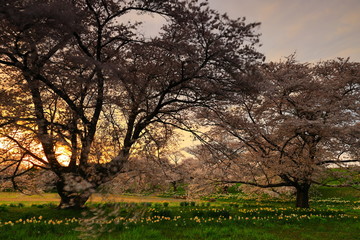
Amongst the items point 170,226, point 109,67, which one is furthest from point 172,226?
point 109,67

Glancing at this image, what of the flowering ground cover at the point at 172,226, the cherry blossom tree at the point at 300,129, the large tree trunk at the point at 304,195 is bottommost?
the flowering ground cover at the point at 172,226

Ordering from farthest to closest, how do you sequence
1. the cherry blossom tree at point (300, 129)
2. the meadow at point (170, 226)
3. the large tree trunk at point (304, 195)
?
the large tree trunk at point (304, 195) < the cherry blossom tree at point (300, 129) < the meadow at point (170, 226)

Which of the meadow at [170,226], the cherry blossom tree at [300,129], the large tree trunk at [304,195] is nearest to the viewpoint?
the meadow at [170,226]

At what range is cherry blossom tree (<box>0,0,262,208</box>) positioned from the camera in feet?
22.7

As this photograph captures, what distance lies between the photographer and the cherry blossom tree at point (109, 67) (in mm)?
6906

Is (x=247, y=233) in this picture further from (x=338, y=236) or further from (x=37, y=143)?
(x=37, y=143)

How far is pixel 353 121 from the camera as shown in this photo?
1320 cm

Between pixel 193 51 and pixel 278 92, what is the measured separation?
7547 millimetres

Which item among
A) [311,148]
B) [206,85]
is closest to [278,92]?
[311,148]

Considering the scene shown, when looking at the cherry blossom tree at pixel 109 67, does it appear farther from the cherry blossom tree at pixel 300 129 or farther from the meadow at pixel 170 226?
the cherry blossom tree at pixel 300 129

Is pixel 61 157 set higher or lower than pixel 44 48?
lower

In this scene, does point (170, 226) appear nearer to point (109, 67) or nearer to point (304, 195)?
point (109, 67)

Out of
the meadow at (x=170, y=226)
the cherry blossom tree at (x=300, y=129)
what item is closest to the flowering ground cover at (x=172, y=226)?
the meadow at (x=170, y=226)

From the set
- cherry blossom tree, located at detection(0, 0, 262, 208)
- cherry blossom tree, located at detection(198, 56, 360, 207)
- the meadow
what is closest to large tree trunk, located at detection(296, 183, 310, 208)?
cherry blossom tree, located at detection(198, 56, 360, 207)
